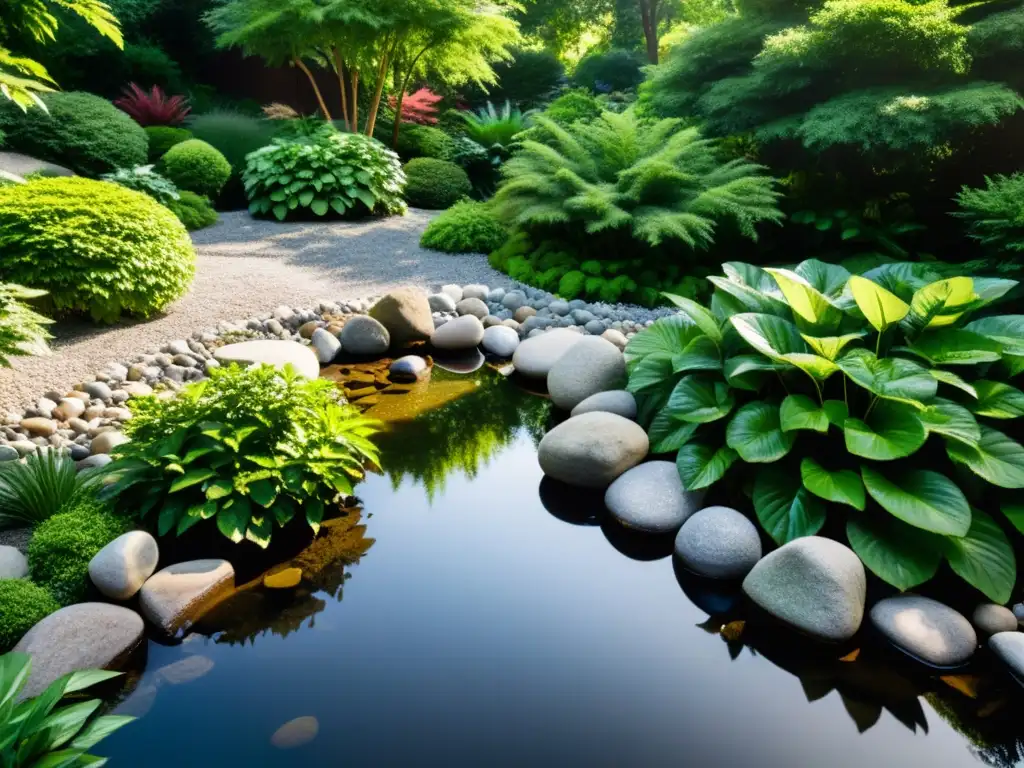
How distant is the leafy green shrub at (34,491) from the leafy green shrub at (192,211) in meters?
5.66

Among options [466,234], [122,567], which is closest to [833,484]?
[122,567]

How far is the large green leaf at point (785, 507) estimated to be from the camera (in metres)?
3.10

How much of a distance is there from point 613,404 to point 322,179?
6263 millimetres

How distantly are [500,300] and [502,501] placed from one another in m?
3.06

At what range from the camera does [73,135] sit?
8711mm

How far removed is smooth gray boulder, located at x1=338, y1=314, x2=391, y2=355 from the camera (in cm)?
560

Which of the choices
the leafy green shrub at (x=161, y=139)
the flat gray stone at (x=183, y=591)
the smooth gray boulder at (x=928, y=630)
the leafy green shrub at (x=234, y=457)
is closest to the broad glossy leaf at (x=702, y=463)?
Answer: the smooth gray boulder at (x=928, y=630)

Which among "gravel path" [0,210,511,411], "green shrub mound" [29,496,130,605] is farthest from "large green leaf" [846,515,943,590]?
"gravel path" [0,210,511,411]

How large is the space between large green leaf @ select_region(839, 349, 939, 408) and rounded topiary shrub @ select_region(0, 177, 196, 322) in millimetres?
4548

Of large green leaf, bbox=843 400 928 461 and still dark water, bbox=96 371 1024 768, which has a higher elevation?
large green leaf, bbox=843 400 928 461

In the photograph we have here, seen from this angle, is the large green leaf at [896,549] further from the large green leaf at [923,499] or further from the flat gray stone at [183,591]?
the flat gray stone at [183,591]

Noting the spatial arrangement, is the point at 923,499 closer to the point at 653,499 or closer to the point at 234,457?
the point at 653,499

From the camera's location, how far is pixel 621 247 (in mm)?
6824

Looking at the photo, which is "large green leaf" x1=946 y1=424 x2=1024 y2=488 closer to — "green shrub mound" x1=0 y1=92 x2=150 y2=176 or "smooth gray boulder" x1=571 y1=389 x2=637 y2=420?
"smooth gray boulder" x1=571 y1=389 x2=637 y2=420
